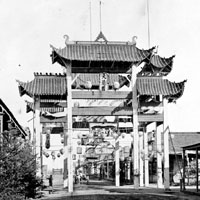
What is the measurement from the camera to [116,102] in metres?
28.7

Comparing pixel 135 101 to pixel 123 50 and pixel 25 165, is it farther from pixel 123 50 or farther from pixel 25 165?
pixel 25 165

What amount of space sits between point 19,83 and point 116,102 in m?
5.89

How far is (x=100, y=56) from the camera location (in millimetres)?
28062

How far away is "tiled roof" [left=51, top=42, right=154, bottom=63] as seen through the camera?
27.9 metres

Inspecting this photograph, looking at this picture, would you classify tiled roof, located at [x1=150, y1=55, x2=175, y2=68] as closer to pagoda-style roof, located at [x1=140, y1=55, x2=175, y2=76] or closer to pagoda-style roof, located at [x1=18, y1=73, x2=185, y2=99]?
pagoda-style roof, located at [x1=140, y1=55, x2=175, y2=76]

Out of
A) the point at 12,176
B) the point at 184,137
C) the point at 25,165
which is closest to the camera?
the point at 12,176

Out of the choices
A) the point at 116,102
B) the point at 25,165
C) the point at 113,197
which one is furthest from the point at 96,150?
the point at 25,165

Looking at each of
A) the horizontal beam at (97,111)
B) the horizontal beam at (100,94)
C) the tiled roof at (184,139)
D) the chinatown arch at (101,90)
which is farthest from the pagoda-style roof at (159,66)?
the tiled roof at (184,139)

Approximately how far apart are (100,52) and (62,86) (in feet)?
9.92

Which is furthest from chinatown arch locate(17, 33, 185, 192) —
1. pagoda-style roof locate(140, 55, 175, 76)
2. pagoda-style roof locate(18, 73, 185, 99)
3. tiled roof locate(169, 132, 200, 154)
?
tiled roof locate(169, 132, 200, 154)

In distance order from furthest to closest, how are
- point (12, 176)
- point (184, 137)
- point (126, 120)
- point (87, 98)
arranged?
point (184, 137)
point (126, 120)
point (87, 98)
point (12, 176)

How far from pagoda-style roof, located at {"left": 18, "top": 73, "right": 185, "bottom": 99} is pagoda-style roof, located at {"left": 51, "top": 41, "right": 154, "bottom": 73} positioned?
1.16m

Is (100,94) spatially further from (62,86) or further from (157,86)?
A: (157,86)

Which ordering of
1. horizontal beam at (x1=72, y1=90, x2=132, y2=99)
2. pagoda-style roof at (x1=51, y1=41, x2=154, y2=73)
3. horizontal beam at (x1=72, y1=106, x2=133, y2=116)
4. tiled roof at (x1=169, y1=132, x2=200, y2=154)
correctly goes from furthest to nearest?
tiled roof at (x1=169, y1=132, x2=200, y2=154)
horizontal beam at (x1=72, y1=106, x2=133, y2=116)
pagoda-style roof at (x1=51, y1=41, x2=154, y2=73)
horizontal beam at (x1=72, y1=90, x2=132, y2=99)
